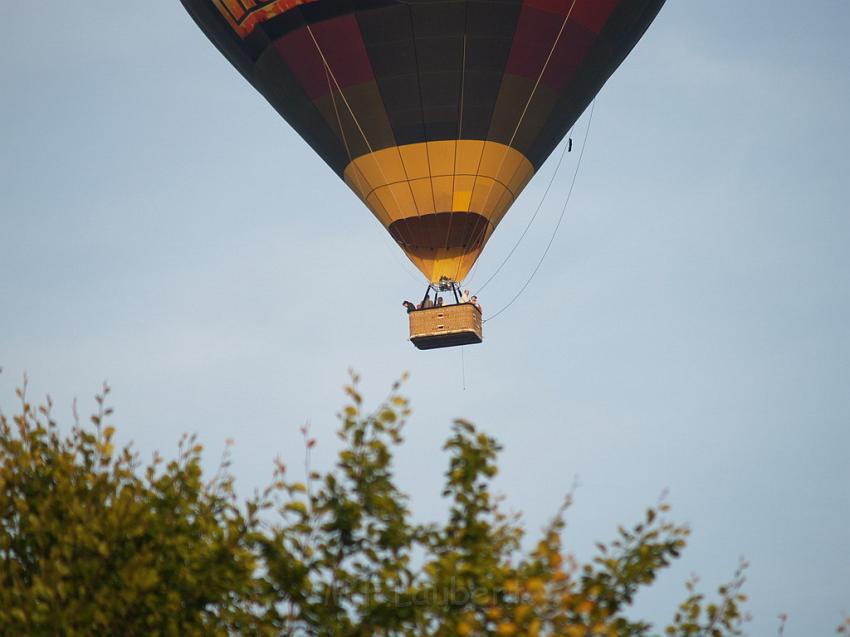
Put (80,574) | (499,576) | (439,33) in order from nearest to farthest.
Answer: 1. (499,576)
2. (80,574)
3. (439,33)

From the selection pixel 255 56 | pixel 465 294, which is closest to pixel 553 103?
pixel 465 294

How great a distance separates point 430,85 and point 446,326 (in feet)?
18.6

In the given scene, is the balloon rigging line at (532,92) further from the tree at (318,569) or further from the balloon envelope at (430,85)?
the tree at (318,569)

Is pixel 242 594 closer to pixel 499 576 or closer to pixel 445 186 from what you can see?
pixel 499 576

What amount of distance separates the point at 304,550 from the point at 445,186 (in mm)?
21938

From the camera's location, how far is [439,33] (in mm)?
31312

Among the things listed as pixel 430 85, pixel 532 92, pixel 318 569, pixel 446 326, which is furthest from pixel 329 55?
pixel 318 569

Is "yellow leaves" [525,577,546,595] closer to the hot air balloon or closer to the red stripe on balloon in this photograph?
the hot air balloon

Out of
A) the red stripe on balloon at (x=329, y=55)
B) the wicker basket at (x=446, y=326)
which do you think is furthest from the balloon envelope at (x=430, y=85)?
the wicker basket at (x=446, y=326)

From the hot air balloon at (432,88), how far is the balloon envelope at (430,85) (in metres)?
0.03

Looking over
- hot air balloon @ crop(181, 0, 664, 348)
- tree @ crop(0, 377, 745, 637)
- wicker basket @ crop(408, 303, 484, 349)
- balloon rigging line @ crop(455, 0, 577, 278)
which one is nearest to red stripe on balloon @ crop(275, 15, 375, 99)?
hot air balloon @ crop(181, 0, 664, 348)

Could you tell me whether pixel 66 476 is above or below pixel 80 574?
above

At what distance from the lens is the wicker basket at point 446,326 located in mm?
30500

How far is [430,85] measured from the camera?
104 ft
